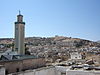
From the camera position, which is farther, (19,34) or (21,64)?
(19,34)

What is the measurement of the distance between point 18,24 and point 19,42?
8.83ft

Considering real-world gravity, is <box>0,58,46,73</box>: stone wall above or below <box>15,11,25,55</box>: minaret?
below

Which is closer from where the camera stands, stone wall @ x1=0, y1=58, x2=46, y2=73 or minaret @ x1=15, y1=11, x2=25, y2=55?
stone wall @ x1=0, y1=58, x2=46, y2=73

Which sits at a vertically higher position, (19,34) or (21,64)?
(19,34)

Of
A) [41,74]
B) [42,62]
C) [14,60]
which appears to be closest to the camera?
[41,74]

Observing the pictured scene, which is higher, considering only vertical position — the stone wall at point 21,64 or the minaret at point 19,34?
the minaret at point 19,34

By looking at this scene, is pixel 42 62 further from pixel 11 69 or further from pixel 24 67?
pixel 11 69

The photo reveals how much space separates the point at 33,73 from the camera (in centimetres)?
1384

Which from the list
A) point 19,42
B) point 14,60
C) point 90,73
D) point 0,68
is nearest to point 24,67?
point 14,60

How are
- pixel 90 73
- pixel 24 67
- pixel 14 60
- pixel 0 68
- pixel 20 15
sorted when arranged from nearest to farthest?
pixel 90 73
pixel 0 68
pixel 14 60
pixel 24 67
pixel 20 15

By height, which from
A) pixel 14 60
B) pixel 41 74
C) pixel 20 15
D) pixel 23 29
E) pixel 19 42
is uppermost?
pixel 20 15

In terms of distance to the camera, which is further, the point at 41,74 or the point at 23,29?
the point at 23,29

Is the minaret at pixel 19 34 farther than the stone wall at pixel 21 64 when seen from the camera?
Yes

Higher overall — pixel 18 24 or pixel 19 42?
pixel 18 24
